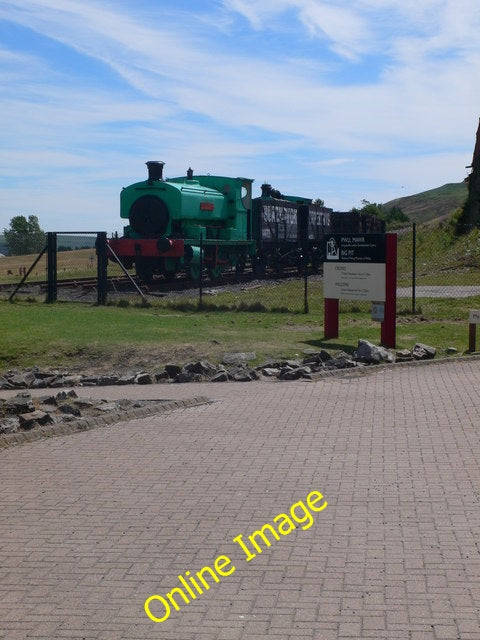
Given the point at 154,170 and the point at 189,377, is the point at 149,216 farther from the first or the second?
the point at 189,377

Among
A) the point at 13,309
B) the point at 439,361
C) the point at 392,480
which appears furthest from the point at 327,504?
the point at 13,309

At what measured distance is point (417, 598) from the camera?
5.40 meters

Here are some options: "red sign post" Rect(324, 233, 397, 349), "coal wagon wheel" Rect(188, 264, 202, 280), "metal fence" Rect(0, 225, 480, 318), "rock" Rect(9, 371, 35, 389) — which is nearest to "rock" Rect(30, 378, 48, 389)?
"rock" Rect(9, 371, 35, 389)

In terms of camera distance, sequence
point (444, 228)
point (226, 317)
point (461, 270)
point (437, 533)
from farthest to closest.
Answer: point (444, 228) → point (461, 270) → point (226, 317) → point (437, 533)

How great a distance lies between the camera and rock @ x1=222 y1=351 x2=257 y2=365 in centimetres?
1453

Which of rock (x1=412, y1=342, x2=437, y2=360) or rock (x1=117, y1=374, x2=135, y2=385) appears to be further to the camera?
rock (x1=412, y1=342, x2=437, y2=360)

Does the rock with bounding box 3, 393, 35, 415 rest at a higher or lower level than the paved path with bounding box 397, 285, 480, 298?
lower

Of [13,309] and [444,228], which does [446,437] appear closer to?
[13,309]

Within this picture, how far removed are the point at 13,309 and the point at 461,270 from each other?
1767cm

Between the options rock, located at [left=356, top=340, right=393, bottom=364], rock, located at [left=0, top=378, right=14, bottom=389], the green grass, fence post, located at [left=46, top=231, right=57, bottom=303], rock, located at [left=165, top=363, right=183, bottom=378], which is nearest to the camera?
rock, located at [left=0, top=378, right=14, bottom=389]

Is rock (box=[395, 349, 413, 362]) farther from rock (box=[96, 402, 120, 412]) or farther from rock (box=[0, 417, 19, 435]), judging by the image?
rock (box=[0, 417, 19, 435])

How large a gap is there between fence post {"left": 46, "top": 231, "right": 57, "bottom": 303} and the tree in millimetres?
66887

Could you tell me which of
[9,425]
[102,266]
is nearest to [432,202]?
[102,266]

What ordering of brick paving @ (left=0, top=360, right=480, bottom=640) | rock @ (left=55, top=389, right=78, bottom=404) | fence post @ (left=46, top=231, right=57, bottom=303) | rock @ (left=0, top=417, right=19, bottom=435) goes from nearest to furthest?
brick paving @ (left=0, top=360, right=480, bottom=640)
rock @ (left=0, top=417, right=19, bottom=435)
rock @ (left=55, top=389, right=78, bottom=404)
fence post @ (left=46, top=231, right=57, bottom=303)
